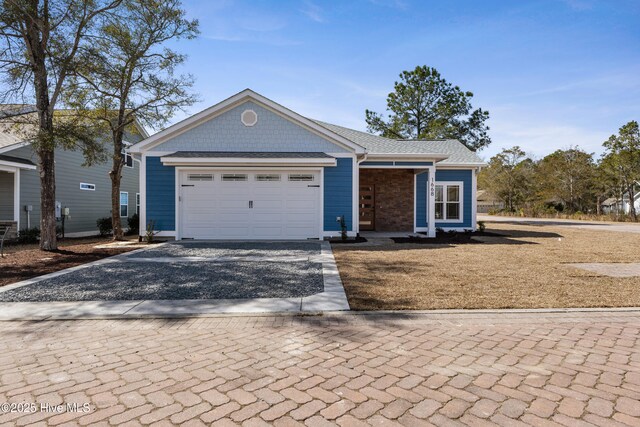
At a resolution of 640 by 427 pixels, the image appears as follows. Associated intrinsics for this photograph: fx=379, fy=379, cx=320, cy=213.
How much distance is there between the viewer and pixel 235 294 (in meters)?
6.05

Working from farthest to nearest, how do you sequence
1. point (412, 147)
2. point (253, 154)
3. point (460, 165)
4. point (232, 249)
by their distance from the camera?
point (412, 147) < point (460, 165) < point (253, 154) < point (232, 249)

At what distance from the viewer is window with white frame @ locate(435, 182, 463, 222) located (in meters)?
17.4

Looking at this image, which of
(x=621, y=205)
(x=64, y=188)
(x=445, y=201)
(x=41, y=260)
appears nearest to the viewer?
(x=41, y=260)

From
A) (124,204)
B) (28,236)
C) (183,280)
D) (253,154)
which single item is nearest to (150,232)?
(253,154)

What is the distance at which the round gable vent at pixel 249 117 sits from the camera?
14.0 m

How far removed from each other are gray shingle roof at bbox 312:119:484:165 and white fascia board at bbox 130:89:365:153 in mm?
2391

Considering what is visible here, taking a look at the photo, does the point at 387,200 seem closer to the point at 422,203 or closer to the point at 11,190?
the point at 422,203

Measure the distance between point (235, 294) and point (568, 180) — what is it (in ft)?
138

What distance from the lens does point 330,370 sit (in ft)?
10.9

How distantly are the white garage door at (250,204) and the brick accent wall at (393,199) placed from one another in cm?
457

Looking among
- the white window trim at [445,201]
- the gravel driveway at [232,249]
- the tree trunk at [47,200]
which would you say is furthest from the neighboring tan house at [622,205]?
the tree trunk at [47,200]

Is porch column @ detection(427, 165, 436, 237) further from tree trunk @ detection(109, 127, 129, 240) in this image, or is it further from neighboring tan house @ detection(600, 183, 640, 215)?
neighboring tan house @ detection(600, 183, 640, 215)

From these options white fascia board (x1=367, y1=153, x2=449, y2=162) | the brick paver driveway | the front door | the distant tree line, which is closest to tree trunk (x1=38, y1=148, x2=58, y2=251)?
the brick paver driveway

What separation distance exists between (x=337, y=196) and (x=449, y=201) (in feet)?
21.2
